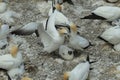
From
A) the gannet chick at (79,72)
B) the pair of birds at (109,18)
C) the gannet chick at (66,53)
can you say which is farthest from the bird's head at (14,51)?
the pair of birds at (109,18)

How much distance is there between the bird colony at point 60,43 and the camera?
155 inches

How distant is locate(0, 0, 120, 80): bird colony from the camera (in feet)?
12.9

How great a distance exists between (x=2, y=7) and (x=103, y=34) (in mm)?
1202

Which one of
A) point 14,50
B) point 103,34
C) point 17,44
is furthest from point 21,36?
point 103,34

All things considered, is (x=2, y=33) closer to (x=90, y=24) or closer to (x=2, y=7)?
(x=2, y=7)

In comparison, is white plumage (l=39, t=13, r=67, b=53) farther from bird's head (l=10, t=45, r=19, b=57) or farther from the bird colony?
bird's head (l=10, t=45, r=19, b=57)

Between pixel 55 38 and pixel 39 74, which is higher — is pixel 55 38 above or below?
above

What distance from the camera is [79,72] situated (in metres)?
3.73

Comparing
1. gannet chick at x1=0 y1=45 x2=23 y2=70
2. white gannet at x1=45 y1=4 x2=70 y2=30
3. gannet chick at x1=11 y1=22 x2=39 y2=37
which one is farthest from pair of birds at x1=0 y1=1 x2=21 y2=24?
gannet chick at x1=0 y1=45 x2=23 y2=70

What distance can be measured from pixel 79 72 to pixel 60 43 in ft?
1.46

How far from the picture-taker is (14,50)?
3951 mm

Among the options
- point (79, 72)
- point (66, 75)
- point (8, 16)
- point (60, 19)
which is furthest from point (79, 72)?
point (8, 16)

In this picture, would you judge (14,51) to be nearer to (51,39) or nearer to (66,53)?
(51,39)

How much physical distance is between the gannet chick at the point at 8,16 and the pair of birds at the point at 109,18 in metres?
0.76
